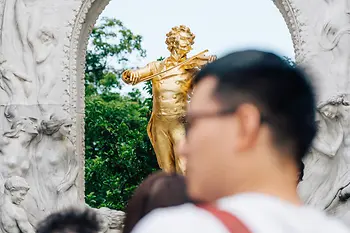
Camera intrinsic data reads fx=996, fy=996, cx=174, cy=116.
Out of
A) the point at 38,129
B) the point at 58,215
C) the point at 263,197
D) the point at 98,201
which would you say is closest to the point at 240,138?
the point at 263,197

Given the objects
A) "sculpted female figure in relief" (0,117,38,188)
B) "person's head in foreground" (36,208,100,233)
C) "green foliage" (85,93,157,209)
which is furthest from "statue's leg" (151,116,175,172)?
"green foliage" (85,93,157,209)

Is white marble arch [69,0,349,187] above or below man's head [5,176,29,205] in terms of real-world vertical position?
above

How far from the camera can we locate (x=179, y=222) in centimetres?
115

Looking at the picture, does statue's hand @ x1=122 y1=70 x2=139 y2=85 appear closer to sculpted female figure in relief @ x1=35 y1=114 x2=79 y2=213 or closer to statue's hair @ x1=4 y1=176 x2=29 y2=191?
sculpted female figure in relief @ x1=35 y1=114 x2=79 y2=213

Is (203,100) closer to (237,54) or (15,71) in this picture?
(237,54)

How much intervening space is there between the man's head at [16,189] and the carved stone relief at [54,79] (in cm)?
12

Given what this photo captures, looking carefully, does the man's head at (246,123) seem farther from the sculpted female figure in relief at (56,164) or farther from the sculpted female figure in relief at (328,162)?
the sculpted female figure in relief at (56,164)

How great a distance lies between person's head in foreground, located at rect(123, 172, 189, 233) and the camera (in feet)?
6.82

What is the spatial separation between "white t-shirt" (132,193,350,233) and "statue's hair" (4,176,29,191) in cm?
755

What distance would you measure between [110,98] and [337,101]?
14.8m

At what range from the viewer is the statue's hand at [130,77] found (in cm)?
933

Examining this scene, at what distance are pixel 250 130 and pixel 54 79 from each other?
8.12 meters

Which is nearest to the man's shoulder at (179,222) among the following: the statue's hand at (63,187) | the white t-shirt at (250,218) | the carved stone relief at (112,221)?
Answer: the white t-shirt at (250,218)

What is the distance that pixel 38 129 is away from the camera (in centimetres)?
906
